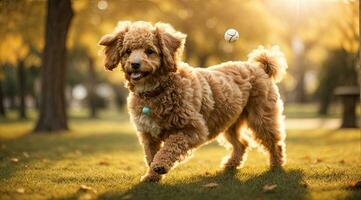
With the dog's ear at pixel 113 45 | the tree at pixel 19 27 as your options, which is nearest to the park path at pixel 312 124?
the tree at pixel 19 27

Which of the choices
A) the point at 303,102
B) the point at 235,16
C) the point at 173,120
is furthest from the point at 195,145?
the point at 303,102

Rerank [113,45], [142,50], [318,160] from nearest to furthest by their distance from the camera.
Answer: [142,50] → [113,45] → [318,160]

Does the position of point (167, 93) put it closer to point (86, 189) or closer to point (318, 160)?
point (86, 189)

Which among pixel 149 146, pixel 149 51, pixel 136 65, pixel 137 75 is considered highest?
pixel 149 51

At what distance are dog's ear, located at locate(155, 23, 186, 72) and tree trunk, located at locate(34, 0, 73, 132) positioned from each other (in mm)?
9292

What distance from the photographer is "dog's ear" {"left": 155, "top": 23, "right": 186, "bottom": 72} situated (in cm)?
639

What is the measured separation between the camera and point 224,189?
231 inches

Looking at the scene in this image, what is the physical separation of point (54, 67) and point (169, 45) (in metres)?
10.1

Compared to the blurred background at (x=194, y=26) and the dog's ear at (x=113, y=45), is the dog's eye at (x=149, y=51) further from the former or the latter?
the blurred background at (x=194, y=26)

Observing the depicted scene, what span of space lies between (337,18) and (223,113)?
13095 mm

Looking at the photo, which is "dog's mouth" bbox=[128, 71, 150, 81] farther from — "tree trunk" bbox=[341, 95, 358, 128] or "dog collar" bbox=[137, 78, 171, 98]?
"tree trunk" bbox=[341, 95, 358, 128]

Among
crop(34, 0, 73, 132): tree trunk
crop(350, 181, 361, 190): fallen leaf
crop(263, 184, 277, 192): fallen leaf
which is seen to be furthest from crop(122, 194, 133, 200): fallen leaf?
crop(34, 0, 73, 132): tree trunk

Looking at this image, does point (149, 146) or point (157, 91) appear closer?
point (157, 91)

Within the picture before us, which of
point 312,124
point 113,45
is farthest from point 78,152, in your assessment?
point 312,124
